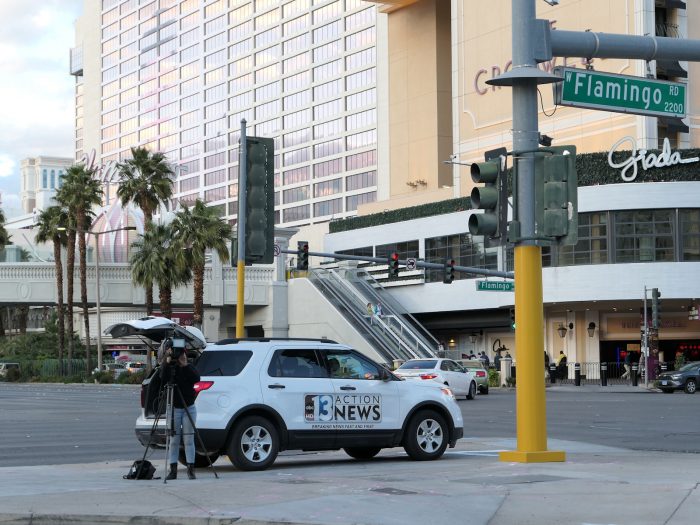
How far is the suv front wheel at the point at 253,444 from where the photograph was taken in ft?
50.7

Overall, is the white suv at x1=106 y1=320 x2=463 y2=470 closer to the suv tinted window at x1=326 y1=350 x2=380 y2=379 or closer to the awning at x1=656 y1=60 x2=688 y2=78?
the suv tinted window at x1=326 y1=350 x2=380 y2=379

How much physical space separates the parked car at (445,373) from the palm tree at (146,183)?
2812cm

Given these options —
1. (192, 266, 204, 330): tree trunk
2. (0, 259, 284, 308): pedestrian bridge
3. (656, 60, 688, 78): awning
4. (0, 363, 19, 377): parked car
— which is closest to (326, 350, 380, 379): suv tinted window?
(192, 266, 204, 330): tree trunk

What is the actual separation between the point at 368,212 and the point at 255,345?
66720 millimetres

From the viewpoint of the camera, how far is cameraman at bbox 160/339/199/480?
14.4 m

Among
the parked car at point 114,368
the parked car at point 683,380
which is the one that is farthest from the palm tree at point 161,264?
the parked car at point 683,380

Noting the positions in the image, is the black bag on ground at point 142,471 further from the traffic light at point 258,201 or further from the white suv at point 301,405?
the traffic light at point 258,201

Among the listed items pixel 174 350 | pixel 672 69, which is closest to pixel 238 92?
pixel 672 69

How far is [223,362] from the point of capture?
16.0 metres

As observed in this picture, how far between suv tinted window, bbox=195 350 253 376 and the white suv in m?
0.01

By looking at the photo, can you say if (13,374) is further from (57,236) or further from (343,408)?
(343,408)

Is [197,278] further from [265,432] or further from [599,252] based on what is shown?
[265,432]

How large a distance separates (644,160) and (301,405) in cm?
4522

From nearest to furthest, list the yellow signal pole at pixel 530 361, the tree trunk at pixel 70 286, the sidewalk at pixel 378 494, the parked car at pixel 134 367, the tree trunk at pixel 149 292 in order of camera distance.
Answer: the sidewalk at pixel 378 494, the yellow signal pole at pixel 530 361, the tree trunk at pixel 149 292, the tree trunk at pixel 70 286, the parked car at pixel 134 367
